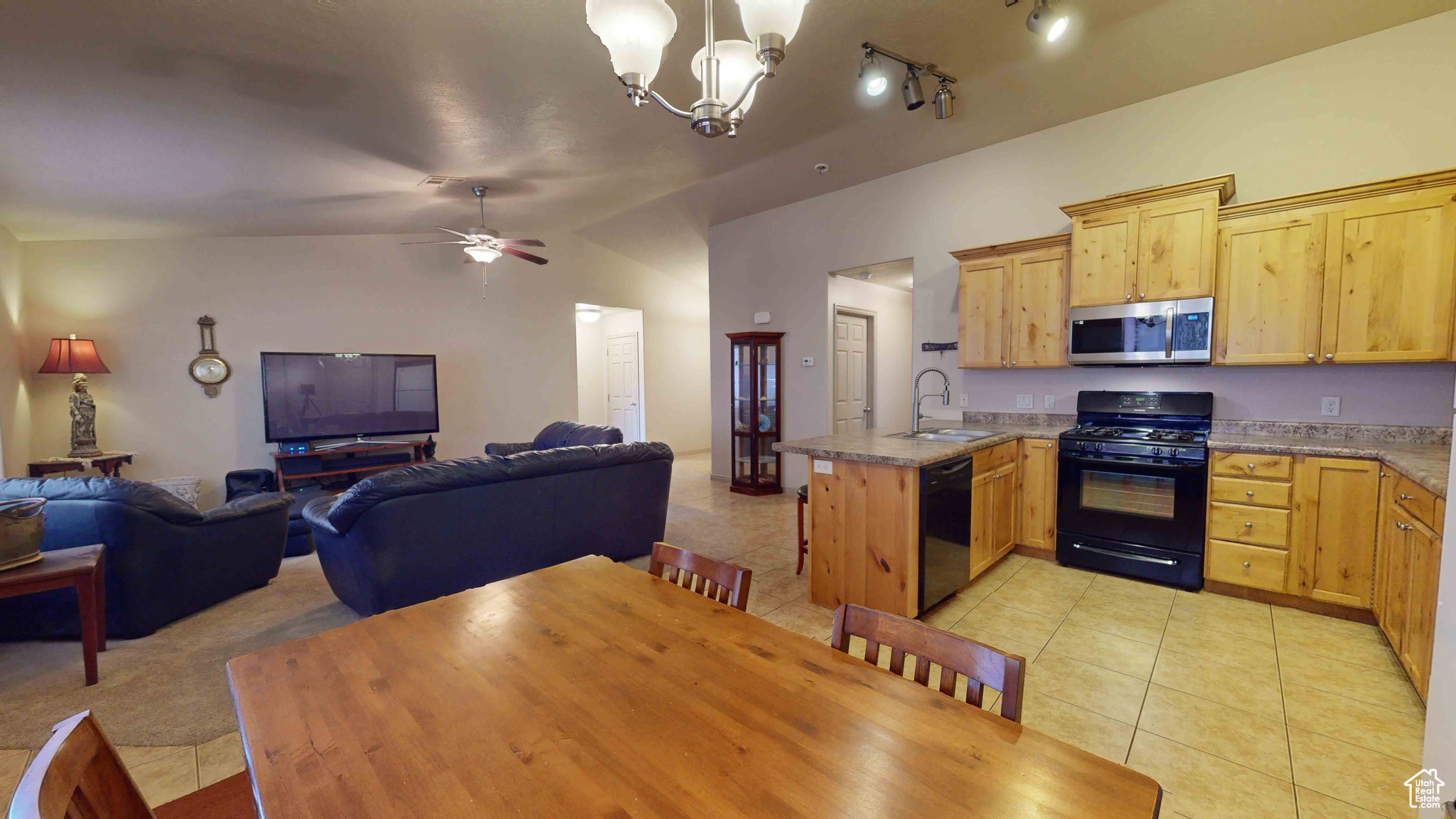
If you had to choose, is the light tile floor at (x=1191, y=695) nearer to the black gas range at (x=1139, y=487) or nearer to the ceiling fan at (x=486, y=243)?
the black gas range at (x=1139, y=487)

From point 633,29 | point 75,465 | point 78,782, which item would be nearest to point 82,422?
point 75,465

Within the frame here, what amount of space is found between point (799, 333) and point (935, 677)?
380 centimetres

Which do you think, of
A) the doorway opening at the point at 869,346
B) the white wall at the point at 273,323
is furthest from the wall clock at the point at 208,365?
the doorway opening at the point at 869,346

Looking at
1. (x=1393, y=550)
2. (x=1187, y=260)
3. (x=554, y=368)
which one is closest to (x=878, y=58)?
(x=1187, y=260)

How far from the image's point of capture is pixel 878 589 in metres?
2.82

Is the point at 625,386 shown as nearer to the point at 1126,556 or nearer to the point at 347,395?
the point at 347,395

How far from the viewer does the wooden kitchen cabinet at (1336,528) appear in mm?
2686

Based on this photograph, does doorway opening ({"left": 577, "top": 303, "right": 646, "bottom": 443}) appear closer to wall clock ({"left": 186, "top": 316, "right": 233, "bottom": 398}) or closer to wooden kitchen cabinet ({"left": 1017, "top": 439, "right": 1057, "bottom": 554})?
wall clock ({"left": 186, "top": 316, "right": 233, "bottom": 398})

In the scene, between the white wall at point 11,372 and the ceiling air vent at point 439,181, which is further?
the ceiling air vent at point 439,181

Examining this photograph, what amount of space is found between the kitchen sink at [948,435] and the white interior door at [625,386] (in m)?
5.44

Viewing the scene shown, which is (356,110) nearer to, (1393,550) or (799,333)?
(799,333)

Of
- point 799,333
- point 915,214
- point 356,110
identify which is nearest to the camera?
point 356,110

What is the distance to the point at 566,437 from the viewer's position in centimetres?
523

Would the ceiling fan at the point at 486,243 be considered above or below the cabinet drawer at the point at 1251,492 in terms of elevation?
above
